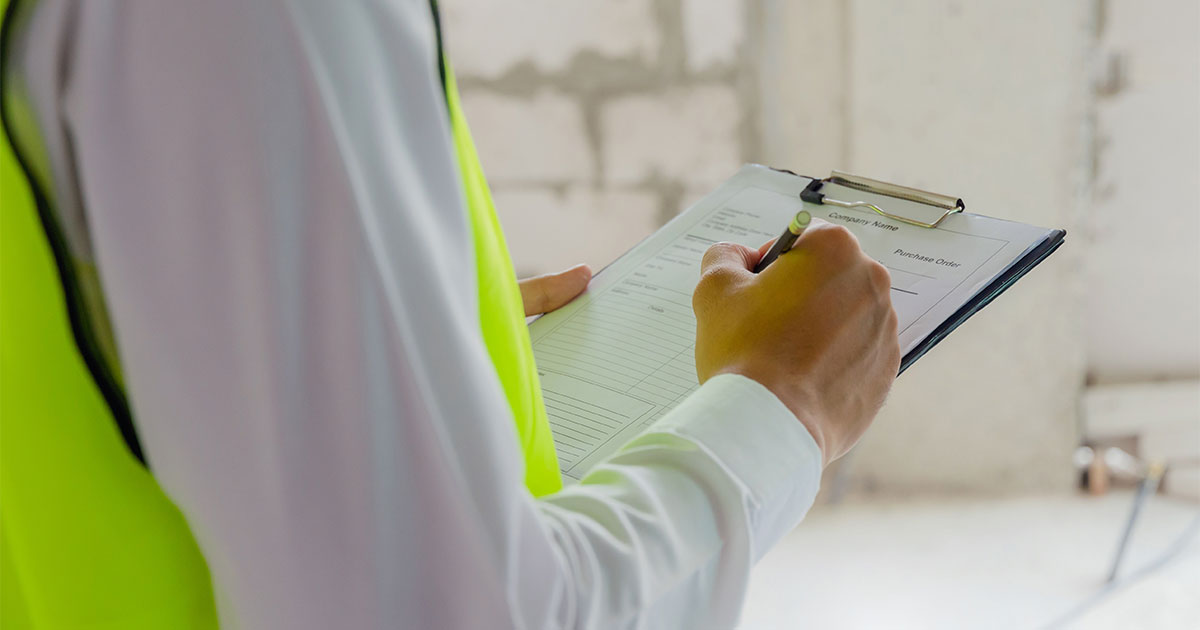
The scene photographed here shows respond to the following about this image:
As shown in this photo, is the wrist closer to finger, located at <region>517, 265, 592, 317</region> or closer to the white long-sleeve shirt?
the white long-sleeve shirt

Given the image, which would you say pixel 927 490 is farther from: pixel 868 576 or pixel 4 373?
pixel 4 373

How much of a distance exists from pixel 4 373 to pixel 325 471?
0.12 metres

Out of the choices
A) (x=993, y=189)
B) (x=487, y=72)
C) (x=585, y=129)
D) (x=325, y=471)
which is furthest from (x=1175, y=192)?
(x=325, y=471)

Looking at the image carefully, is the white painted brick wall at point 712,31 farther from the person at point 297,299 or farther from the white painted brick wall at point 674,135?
the person at point 297,299

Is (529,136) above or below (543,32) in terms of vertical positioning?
below

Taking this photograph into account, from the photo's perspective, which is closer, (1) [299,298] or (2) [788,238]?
(1) [299,298]

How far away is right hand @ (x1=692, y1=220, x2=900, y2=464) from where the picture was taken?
1.66 feet

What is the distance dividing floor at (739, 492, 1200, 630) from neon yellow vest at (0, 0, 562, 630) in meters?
1.32

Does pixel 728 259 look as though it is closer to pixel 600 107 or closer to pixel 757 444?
pixel 757 444

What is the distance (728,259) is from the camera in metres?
0.63

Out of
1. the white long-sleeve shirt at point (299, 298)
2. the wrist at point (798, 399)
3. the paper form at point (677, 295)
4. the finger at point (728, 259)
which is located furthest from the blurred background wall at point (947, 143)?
the white long-sleeve shirt at point (299, 298)

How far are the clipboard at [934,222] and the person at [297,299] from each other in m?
0.29

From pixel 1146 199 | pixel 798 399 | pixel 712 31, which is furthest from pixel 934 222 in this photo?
pixel 1146 199

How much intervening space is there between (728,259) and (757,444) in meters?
0.19
